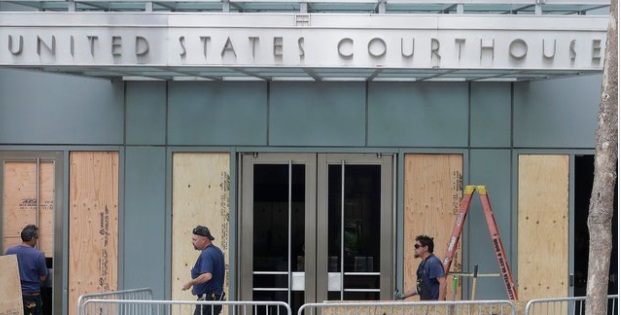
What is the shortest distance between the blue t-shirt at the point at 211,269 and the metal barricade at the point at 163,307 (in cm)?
22

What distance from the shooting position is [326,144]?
15.4 meters

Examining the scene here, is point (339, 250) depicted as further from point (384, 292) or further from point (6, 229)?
point (6, 229)

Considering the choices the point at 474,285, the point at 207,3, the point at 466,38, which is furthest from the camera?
the point at 474,285

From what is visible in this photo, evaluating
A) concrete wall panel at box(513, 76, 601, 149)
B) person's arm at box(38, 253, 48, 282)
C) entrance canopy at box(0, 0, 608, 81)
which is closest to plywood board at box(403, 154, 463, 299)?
concrete wall panel at box(513, 76, 601, 149)

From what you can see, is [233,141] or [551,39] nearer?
[551,39]

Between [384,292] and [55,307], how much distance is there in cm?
452

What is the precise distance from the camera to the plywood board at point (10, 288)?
13.2m

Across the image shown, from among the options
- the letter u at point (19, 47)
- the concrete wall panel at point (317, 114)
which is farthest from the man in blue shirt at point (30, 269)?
the concrete wall panel at point (317, 114)

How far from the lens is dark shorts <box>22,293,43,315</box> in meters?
14.4

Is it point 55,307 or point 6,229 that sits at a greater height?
point 6,229

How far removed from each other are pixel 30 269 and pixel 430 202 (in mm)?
5352

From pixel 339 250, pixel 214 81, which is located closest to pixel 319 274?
pixel 339 250

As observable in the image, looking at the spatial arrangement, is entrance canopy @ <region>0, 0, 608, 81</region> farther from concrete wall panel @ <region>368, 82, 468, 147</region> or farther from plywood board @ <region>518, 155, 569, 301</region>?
plywood board @ <region>518, 155, 569, 301</region>

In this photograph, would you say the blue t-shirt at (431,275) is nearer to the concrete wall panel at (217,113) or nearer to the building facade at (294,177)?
the building facade at (294,177)
